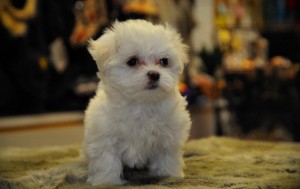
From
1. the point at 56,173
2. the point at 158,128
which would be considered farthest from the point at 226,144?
the point at 56,173

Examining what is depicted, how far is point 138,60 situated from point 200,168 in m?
0.56

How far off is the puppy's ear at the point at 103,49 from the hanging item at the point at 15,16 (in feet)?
6.26

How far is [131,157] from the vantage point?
1672mm

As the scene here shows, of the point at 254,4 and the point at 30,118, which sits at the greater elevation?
the point at 254,4

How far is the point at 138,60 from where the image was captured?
5.37 ft

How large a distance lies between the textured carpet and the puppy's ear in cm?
44

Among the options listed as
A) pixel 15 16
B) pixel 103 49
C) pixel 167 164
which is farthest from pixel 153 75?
pixel 15 16

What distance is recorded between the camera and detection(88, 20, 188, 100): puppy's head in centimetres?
159

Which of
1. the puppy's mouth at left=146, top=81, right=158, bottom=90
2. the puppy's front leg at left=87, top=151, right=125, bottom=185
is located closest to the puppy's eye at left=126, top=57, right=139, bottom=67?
the puppy's mouth at left=146, top=81, right=158, bottom=90

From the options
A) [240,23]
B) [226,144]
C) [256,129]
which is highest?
[240,23]

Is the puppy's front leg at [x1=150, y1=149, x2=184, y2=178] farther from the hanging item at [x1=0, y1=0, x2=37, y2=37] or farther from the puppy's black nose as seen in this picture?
the hanging item at [x1=0, y1=0, x2=37, y2=37]

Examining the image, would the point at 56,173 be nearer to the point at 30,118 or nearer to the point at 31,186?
the point at 31,186

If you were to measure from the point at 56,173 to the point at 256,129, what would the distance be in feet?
8.06

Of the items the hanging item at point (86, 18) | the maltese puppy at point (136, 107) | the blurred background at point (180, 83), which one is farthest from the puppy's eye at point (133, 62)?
the hanging item at point (86, 18)
